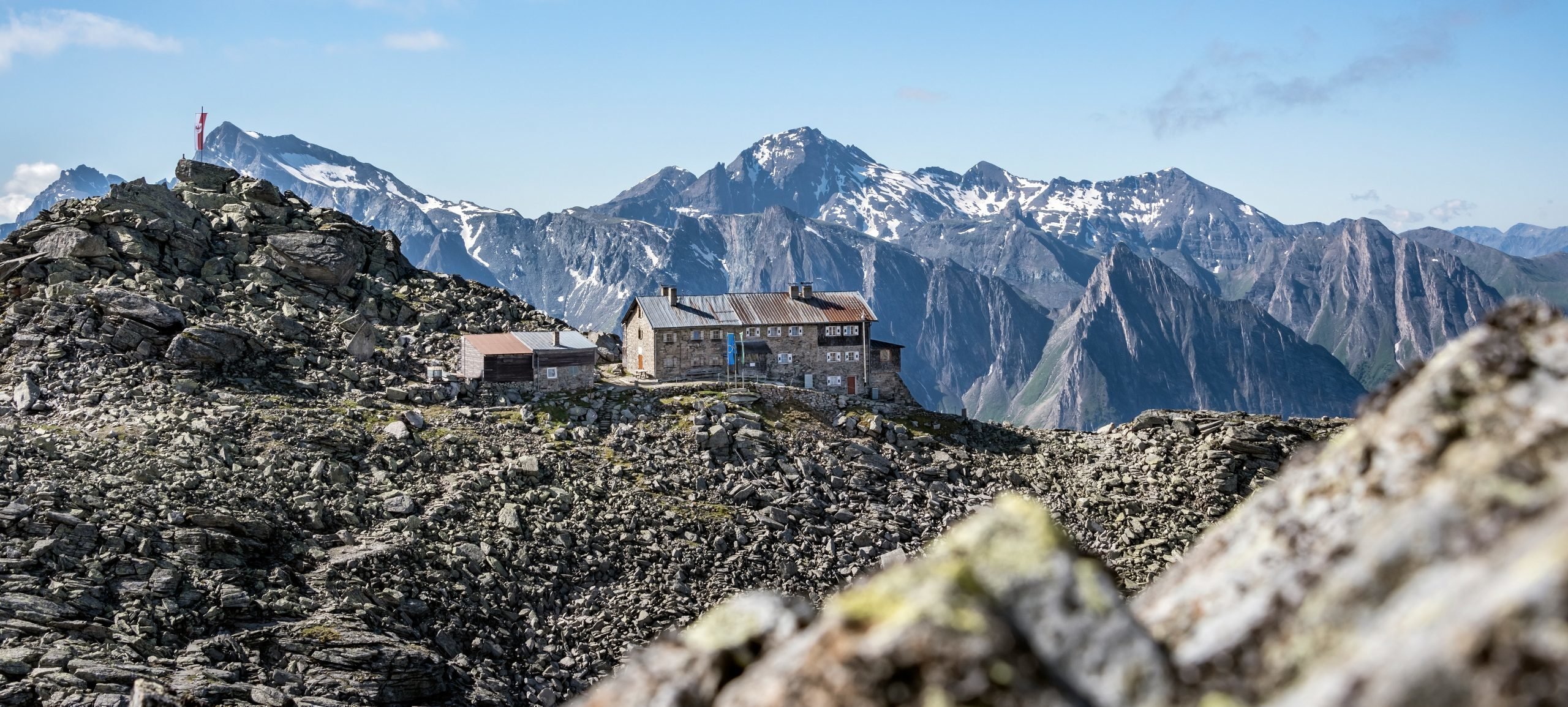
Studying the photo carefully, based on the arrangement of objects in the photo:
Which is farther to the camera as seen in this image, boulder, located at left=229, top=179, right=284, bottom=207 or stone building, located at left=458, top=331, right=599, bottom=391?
boulder, located at left=229, top=179, right=284, bottom=207

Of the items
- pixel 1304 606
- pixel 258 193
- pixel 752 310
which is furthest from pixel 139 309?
pixel 1304 606

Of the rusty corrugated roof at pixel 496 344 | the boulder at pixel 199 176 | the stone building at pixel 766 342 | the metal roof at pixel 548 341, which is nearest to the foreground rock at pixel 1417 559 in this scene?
the rusty corrugated roof at pixel 496 344

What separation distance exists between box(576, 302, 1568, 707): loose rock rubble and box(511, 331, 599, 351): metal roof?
261 ft

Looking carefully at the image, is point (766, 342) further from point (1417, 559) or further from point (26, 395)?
point (1417, 559)

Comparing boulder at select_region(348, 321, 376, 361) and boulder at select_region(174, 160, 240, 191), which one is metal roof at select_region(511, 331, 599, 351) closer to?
boulder at select_region(348, 321, 376, 361)

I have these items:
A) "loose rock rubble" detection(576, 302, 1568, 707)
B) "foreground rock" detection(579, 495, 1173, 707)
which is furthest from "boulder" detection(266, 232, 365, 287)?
"foreground rock" detection(579, 495, 1173, 707)

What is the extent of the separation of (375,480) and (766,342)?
Answer: 122ft

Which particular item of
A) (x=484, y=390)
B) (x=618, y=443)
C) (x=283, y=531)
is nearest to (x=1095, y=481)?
(x=618, y=443)

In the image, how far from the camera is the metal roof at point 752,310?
328ft

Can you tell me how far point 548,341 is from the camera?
92625 millimetres

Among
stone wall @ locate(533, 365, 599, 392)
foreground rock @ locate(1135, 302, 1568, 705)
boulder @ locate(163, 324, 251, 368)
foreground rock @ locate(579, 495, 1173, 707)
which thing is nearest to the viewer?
foreground rock @ locate(1135, 302, 1568, 705)

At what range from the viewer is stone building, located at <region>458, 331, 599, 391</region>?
292 feet

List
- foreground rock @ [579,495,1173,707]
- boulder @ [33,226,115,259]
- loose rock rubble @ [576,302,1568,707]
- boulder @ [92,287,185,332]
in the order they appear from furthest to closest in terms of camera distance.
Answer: boulder @ [33,226,115,259] → boulder @ [92,287,185,332] → foreground rock @ [579,495,1173,707] → loose rock rubble @ [576,302,1568,707]

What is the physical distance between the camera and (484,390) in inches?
3452
